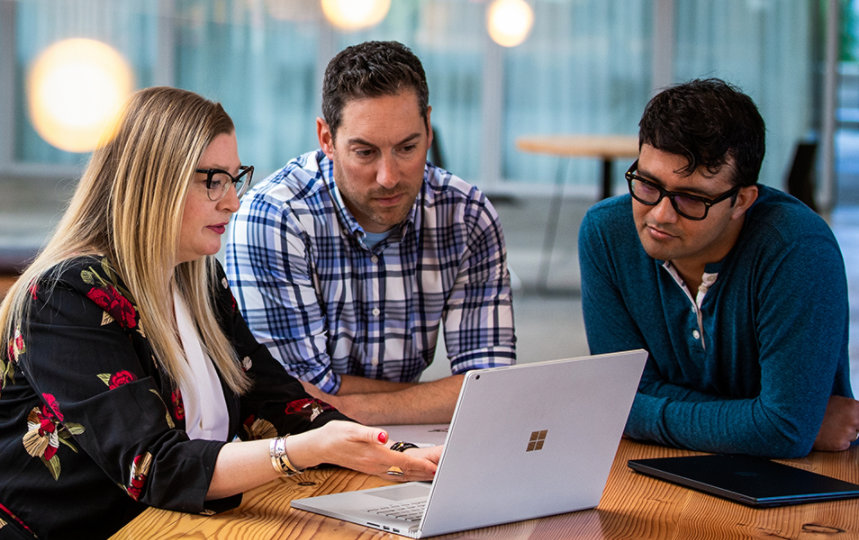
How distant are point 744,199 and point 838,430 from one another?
1.46 ft

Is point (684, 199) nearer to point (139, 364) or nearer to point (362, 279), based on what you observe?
point (362, 279)

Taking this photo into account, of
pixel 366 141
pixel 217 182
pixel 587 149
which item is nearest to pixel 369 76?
pixel 366 141

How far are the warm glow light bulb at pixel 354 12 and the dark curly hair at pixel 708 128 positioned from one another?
27.5ft

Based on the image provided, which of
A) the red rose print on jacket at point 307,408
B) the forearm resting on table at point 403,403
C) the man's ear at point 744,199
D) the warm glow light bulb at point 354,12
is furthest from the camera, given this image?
the warm glow light bulb at point 354,12

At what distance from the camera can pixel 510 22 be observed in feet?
32.1

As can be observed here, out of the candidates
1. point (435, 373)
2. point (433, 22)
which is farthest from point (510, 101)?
point (435, 373)

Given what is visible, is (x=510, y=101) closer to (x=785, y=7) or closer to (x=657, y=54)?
(x=657, y=54)

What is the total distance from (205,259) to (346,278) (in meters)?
0.51

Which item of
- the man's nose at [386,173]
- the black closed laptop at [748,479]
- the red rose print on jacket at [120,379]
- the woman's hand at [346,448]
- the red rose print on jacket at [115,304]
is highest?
the man's nose at [386,173]

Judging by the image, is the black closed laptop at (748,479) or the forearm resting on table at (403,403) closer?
the black closed laptop at (748,479)

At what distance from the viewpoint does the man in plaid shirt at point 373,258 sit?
207cm

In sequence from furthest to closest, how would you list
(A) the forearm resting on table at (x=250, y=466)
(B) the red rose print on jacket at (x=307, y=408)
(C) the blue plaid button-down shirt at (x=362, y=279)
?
1. (C) the blue plaid button-down shirt at (x=362, y=279)
2. (B) the red rose print on jacket at (x=307, y=408)
3. (A) the forearm resting on table at (x=250, y=466)

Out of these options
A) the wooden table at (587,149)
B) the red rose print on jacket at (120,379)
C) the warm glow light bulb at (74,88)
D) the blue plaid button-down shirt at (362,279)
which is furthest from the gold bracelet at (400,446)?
the warm glow light bulb at (74,88)

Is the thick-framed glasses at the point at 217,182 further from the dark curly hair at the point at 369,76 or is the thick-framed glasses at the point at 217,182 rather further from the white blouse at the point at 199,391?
the dark curly hair at the point at 369,76
